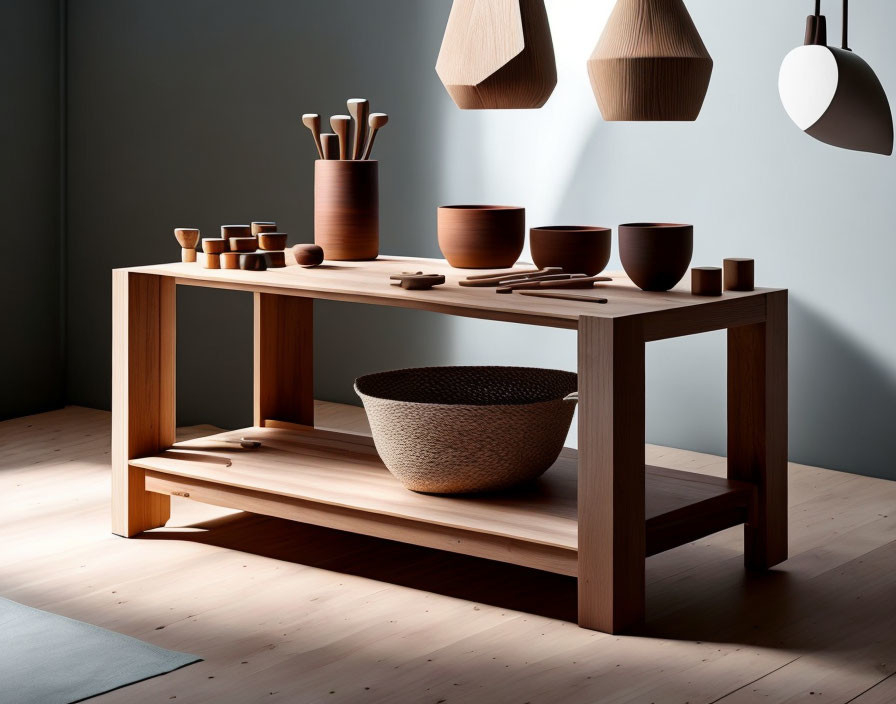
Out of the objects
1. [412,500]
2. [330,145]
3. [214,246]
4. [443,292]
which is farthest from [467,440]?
[330,145]

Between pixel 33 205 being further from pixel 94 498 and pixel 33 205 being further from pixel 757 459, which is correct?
pixel 757 459

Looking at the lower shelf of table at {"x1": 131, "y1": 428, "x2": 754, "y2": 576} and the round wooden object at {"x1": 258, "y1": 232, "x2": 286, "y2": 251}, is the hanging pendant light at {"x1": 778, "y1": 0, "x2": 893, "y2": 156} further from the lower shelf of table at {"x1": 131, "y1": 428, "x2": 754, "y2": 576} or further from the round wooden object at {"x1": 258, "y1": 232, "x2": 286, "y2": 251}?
the round wooden object at {"x1": 258, "y1": 232, "x2": 286, "y2": 251}

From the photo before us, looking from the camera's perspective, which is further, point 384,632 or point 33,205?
point 33,205

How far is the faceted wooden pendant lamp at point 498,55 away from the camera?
262cm

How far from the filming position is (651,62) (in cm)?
249

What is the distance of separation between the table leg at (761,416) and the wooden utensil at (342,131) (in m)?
1.14

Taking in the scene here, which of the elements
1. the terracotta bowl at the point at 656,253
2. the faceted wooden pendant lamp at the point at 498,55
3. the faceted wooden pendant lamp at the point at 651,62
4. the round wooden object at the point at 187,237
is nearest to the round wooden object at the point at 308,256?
the round wooden object at the point at 187,237

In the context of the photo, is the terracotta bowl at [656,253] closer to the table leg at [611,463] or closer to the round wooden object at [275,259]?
the table leg at [611,463]

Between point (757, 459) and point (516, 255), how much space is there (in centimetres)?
76

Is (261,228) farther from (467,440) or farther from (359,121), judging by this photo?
(467,440)

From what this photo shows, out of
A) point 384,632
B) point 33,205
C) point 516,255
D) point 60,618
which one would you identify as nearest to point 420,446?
point 384,632

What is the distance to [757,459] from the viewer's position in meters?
2.82

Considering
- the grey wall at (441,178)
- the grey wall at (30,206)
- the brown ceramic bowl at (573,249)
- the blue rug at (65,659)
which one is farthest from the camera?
the grey wall at (30,206)

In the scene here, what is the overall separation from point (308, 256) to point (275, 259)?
0.08m
